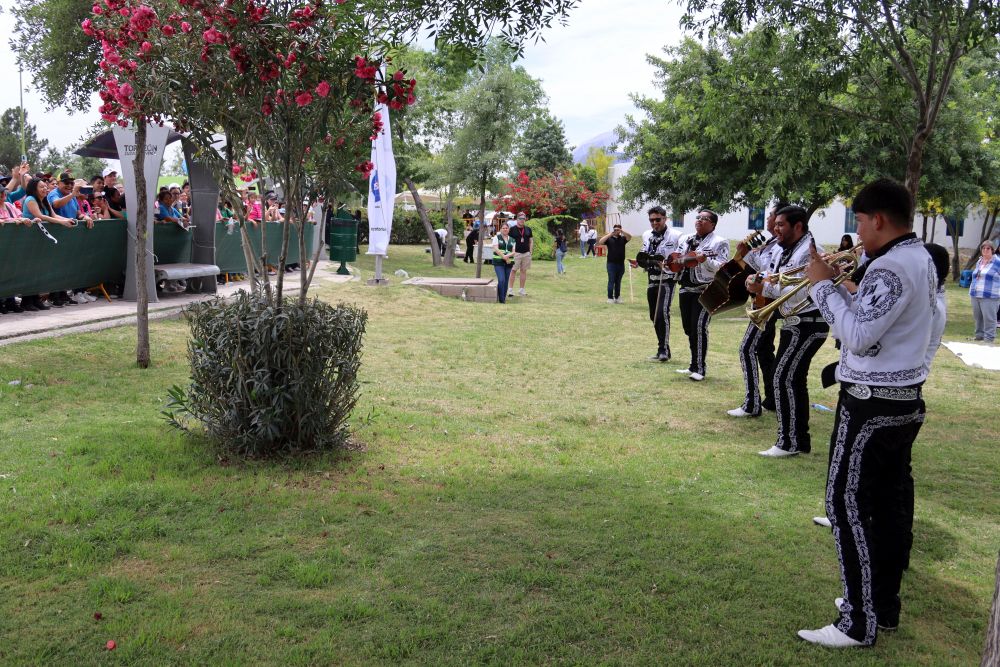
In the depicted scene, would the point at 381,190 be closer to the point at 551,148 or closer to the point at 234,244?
the point at 234,244

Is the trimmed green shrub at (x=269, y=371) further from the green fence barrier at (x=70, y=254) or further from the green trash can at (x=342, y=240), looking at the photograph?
→ the green trash can at (x=342, y=240)

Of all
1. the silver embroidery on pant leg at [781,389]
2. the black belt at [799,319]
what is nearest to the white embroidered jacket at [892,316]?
the black belt at [799,319]

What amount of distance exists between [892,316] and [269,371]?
376 cm

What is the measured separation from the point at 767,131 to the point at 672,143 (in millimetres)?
8727

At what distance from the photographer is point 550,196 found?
139 ft

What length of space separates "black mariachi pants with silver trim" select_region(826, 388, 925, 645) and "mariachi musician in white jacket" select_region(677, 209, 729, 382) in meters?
5.36

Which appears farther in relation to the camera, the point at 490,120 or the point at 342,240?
the point at 490,120

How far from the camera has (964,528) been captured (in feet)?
17.2

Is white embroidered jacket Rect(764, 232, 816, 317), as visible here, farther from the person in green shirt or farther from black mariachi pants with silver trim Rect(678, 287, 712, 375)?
the person in green shirt

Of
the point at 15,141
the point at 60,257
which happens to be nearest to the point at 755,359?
the point at 60,257

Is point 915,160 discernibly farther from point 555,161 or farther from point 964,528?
point 555,161

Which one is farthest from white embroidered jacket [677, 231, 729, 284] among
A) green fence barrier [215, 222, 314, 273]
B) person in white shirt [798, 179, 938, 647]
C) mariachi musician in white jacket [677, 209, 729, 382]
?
green fence barrier [215, 222, 314, 273]

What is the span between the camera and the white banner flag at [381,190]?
17.4 m

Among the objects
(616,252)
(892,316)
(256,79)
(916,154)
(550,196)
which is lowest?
(892,316)
